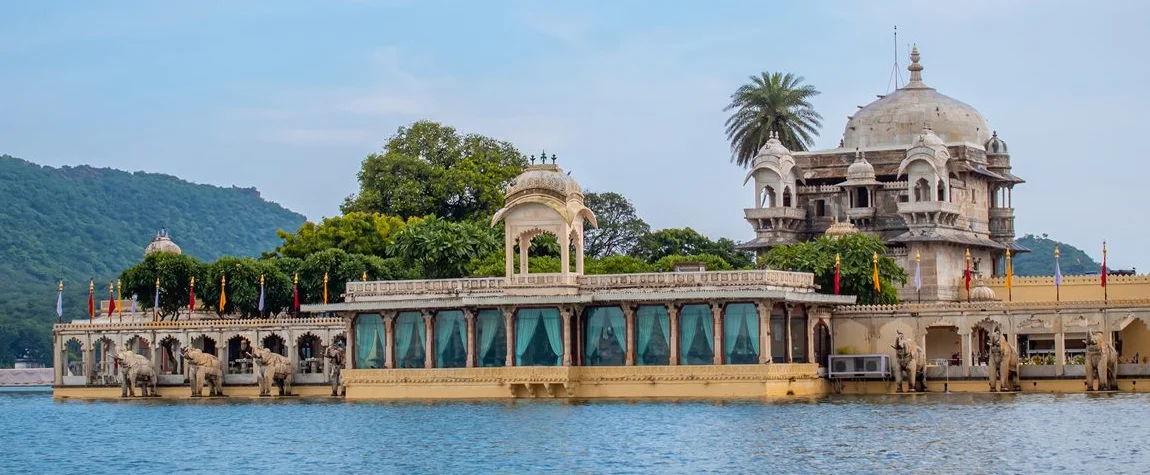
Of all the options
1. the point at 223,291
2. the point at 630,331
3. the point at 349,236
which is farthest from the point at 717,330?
the point at 349,236

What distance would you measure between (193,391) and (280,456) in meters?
33.0

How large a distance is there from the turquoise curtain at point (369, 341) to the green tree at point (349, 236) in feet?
80.2

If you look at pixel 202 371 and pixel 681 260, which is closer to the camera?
pixel 202 371

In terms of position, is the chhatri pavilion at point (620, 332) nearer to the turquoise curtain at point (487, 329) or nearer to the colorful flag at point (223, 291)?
the turquoise curtain at point (487, 329)

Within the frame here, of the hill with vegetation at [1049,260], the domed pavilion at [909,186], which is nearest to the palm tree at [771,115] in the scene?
the domed pavilion at [909,186]

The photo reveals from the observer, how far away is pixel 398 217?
4429 inches

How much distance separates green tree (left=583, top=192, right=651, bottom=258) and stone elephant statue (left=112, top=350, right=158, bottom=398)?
128ft

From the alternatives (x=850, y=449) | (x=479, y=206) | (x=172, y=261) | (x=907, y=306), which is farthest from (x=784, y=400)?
(x=479, y=206)

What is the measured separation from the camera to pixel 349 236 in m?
107

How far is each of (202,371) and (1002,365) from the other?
31792 millimetres

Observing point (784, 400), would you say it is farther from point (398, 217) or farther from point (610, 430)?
point (398, 217)

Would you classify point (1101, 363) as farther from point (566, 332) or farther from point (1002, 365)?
point (566, 332)

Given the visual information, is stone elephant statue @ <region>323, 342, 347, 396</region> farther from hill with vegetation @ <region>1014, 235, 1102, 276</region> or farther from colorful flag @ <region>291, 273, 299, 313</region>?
hill with vegetation @ <region>1014, 235, 1102, 276</region>

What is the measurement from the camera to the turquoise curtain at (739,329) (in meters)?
76.0
